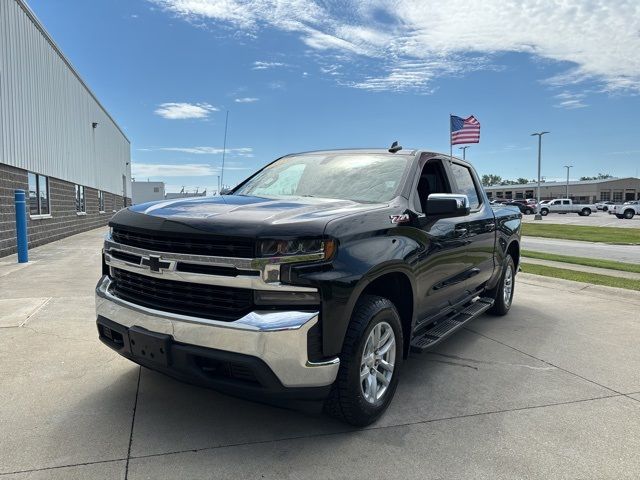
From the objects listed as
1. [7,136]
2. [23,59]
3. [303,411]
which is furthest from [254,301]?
[23,59]

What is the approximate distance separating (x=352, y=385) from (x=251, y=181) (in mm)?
2507

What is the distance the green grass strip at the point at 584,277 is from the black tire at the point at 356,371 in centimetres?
686

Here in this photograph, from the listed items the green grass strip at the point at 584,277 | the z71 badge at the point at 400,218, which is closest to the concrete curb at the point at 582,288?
the green grass strip at the point at 584,277

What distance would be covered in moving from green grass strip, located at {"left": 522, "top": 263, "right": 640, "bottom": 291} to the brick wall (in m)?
12.1

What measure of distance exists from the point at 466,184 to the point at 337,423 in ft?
10.3

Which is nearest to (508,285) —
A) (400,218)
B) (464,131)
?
(400,218)

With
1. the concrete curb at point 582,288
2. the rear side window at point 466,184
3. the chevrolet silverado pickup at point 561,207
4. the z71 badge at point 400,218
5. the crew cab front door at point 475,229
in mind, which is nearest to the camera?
the z71 badge at point 400,218

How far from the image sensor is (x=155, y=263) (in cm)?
299

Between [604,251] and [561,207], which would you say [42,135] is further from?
[561,207]

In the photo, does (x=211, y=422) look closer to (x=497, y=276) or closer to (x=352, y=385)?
(x=352, y=385)

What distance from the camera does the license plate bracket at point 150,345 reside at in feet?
9.30

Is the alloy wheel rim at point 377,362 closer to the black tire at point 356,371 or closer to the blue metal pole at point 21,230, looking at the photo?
the black tire at point 356,371

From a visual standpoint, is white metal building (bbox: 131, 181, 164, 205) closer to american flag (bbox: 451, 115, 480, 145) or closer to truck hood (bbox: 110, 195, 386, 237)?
american flag (bbox: 451, 115, 480, 145)

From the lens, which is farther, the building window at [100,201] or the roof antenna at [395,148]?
the building window at [100,201]
